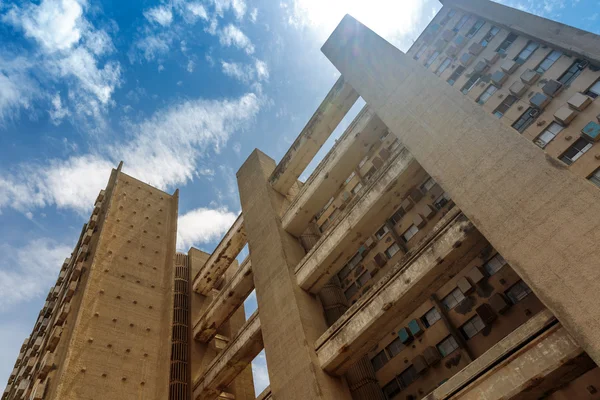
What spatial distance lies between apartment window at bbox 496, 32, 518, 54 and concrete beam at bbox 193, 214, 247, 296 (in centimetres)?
1934

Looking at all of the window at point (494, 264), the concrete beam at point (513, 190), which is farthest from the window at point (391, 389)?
the concrete beam at point (513, 190)

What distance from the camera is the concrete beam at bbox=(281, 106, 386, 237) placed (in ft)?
60.6

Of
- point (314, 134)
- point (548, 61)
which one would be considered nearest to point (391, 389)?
point (314, 134)

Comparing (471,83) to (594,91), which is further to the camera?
(471,83)

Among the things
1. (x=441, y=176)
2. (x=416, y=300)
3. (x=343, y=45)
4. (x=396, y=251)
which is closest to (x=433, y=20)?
(x=343, y=45)

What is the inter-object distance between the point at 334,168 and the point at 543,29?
1497cm

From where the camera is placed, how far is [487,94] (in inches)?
928

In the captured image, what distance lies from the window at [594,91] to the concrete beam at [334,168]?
9790mm

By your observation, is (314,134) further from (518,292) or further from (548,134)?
(518,292)

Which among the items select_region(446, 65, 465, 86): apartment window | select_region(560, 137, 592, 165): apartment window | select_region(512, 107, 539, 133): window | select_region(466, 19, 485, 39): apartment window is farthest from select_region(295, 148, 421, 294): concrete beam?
select_region(466, 19, 485, 39): apartment window

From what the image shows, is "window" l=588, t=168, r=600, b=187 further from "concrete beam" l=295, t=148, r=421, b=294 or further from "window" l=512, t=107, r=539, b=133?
"concrete beam" l=295, t=148, r=421, b=294

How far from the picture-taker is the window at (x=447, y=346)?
663 inches

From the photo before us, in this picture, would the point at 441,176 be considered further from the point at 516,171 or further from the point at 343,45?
the point at 343,45

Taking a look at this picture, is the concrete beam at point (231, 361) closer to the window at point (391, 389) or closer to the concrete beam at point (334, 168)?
the concrete beam at point (334, 168)
